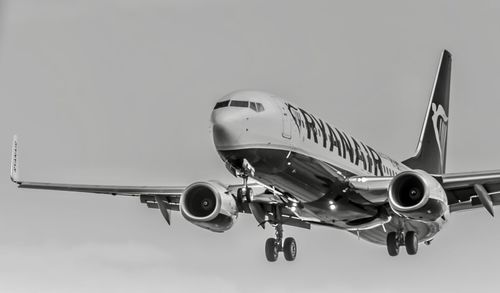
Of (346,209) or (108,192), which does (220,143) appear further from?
(108,192)

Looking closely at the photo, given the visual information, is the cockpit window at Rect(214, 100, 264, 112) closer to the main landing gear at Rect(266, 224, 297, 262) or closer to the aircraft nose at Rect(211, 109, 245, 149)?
the aircraft nose at Rect(211, 109, 245, 149)

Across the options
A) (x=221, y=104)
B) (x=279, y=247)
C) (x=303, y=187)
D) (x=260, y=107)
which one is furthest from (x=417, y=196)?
(x=221, y=104)

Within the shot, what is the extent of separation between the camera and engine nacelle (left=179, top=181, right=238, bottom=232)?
130 ft

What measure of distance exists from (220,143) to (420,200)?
9.04 metres

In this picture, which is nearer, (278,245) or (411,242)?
(278,245)

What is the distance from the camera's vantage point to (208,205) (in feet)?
131

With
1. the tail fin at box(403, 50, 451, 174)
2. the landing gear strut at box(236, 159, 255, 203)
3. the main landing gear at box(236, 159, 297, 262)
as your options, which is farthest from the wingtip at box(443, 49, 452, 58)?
the landing gear strut at box(236, 159, 255, 203)

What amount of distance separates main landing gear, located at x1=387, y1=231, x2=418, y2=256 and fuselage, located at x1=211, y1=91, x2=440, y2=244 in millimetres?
603

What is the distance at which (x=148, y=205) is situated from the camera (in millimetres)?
45531

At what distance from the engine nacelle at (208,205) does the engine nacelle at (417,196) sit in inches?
264

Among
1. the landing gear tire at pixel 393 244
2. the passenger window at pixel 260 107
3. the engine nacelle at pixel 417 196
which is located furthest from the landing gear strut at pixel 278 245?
the passenger window at pixel 260 107

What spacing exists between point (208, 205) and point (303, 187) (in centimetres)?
515

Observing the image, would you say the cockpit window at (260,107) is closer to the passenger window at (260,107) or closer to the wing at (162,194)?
the passenger window at (260,107)

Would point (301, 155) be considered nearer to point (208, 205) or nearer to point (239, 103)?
point (239, 103)
